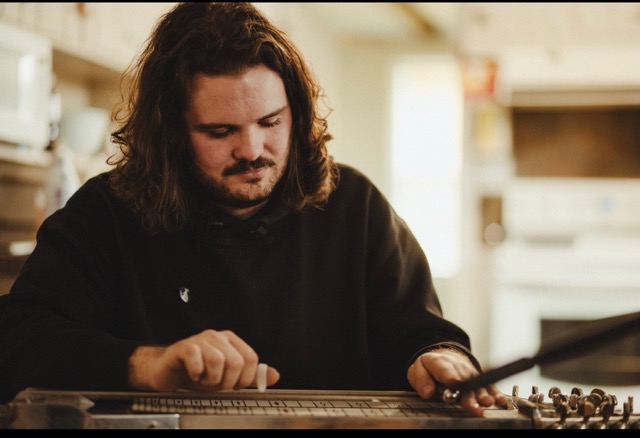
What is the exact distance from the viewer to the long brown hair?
127cm

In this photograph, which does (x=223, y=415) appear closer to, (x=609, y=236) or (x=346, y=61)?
(x=609, y=236)

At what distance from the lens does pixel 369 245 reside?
135 cm

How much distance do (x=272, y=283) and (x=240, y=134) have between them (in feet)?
0.81

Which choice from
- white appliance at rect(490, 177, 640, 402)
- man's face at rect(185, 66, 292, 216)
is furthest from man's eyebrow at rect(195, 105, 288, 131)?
white appliance at rect(490, 177, 640, 402)

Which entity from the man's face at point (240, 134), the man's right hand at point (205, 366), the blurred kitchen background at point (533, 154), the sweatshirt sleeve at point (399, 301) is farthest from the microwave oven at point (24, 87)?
the man's right hand at point (205, 366)

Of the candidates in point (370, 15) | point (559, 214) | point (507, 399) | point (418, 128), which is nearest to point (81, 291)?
point (507, 399)

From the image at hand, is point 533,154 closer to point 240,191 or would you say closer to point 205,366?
point 240,191

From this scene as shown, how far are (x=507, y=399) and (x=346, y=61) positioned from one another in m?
5.64

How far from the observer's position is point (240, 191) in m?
1.25

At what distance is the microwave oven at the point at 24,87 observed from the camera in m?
2.27

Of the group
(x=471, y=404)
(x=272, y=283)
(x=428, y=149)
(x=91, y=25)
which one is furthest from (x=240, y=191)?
(x=428, y=149)

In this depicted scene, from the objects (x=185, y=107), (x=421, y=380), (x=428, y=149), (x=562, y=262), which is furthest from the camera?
(x=428, y=149)

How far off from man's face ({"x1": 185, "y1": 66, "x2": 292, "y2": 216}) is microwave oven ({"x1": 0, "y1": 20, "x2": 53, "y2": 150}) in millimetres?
1213

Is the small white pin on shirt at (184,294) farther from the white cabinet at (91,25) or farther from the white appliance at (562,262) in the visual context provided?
the white appliance at (562,262)
